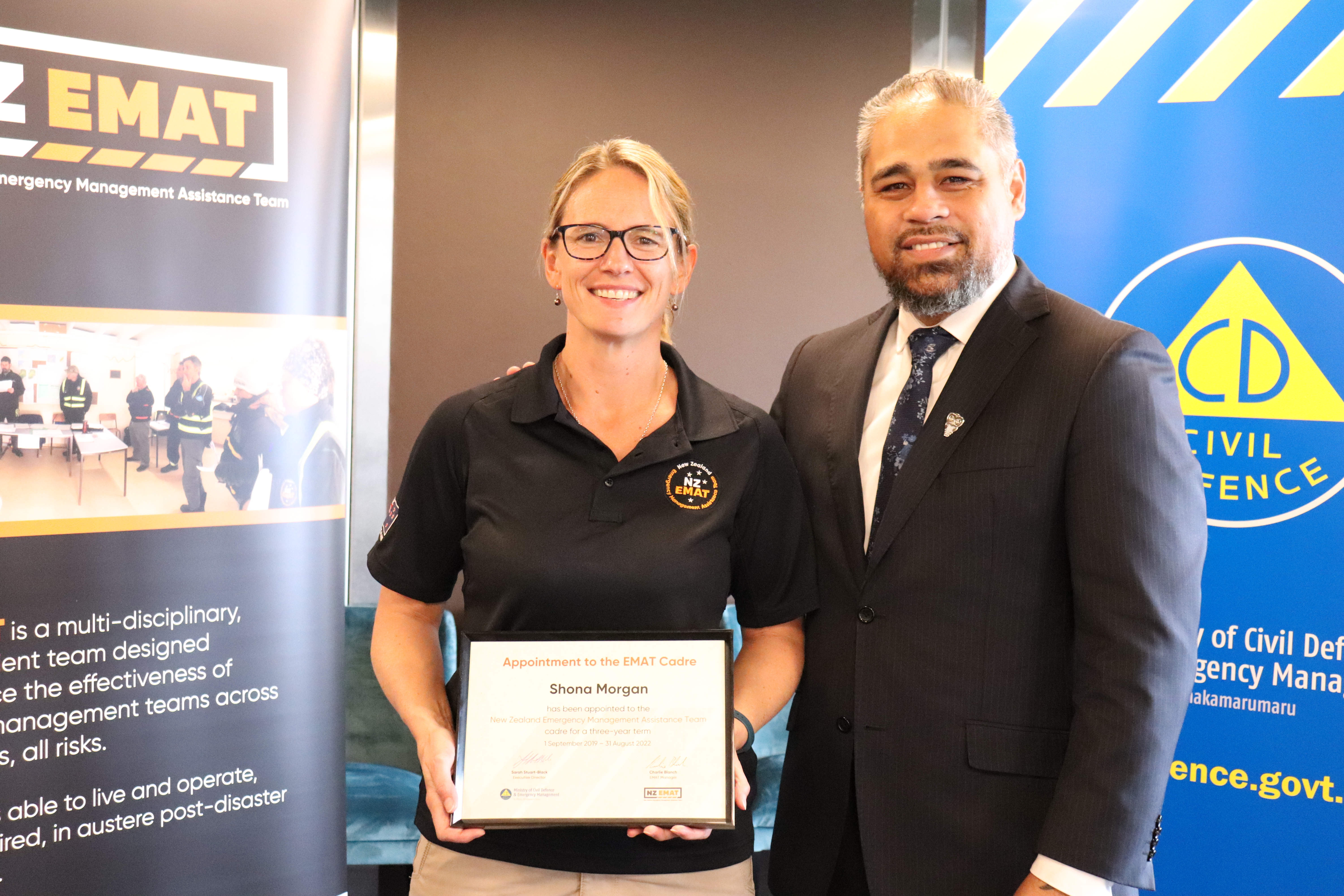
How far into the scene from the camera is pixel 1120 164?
289 cm

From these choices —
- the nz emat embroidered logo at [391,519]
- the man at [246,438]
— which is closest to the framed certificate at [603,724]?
the nz emat embroidered logo at [391,519]

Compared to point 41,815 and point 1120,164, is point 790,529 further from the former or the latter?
point 41,815

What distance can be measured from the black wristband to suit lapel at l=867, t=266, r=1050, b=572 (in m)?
→ 0.36

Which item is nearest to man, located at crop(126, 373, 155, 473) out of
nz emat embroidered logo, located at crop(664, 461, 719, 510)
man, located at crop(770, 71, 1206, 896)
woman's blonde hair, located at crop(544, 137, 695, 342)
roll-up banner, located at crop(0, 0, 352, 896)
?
roll-up banner, located at crop(0, 0, 352, 896)

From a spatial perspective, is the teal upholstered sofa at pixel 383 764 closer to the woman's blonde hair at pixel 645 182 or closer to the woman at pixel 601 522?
the woman at pixel 601 522

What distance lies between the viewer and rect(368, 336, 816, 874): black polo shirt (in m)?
1.80

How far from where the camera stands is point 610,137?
14.3ft

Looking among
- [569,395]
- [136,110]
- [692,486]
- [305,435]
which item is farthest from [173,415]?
[692,486]

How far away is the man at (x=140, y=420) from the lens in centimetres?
282

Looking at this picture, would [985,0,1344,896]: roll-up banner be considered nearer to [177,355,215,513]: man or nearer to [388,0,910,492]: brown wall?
[388,0,910,492]: brown wall

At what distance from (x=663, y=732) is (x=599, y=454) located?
0.51 m
